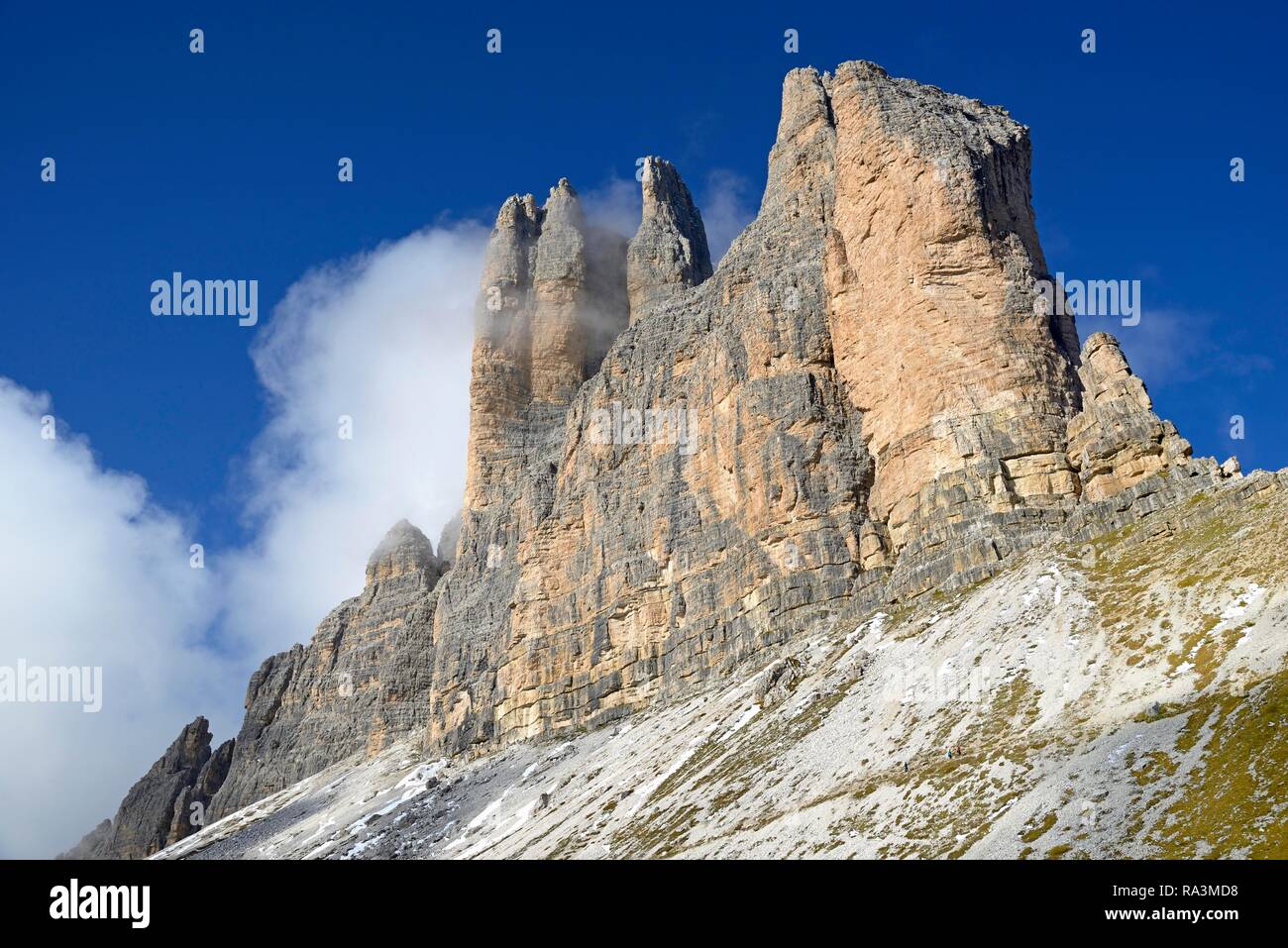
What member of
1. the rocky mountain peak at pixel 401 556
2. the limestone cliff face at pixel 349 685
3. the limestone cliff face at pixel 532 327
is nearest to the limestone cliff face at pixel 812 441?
the limestone cliff face at pixel 532 327

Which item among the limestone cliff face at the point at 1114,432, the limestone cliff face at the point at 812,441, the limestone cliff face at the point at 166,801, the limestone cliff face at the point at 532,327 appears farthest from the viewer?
the limestone cliff face at the point at 166,801

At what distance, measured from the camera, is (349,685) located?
501 ft

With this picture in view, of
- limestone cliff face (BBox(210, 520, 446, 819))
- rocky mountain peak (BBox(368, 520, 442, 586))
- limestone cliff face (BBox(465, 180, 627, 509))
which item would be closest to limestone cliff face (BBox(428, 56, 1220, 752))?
A: limestone cliff face (BBox(465, 180, 627, 509))

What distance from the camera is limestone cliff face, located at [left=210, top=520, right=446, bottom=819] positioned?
145m

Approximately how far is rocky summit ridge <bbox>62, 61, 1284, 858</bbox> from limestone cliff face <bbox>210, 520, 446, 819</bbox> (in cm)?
57

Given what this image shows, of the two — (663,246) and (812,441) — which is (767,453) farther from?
(663,246)

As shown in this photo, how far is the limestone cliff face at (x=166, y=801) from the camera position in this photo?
153000mm

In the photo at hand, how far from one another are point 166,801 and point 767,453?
360ft

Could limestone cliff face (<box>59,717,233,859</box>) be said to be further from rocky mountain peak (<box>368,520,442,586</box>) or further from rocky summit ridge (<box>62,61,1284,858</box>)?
rocky mountain peak (<box>368,520,442,586</box>)

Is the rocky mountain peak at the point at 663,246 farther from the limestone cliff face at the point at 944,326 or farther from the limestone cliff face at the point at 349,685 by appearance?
the limestone cliff face at the point at 944,326

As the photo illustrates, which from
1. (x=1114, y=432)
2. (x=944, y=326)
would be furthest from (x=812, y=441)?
A: (x=1114, y=432)

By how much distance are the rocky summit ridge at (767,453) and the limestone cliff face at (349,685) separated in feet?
1.87

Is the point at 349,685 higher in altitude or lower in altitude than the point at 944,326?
lower

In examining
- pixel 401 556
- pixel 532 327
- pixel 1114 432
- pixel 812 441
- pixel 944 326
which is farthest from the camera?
pixel 401 556
